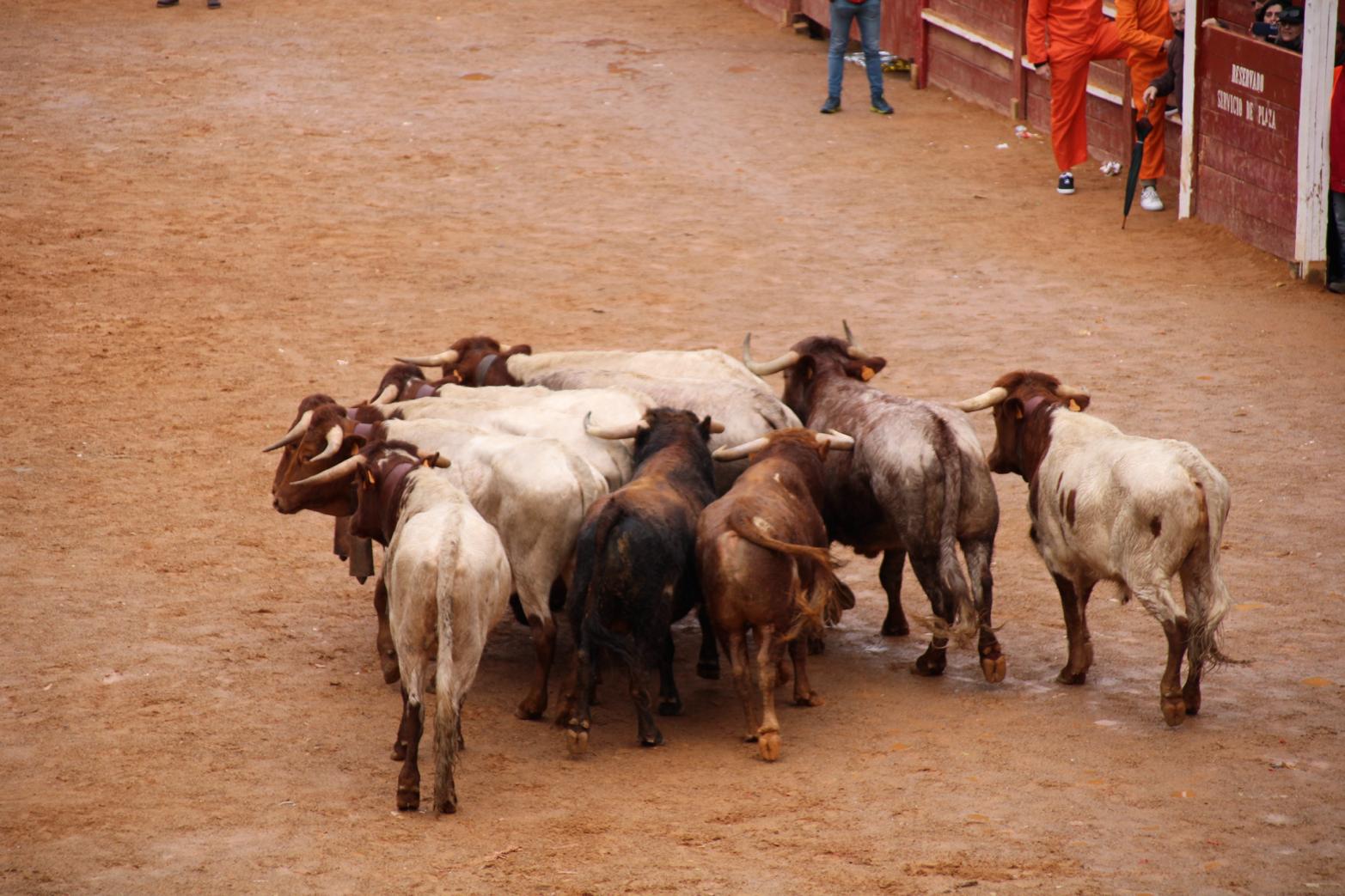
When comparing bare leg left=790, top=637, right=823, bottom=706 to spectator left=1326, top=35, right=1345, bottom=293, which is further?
spectator left=1326, top=35, right=1345, bottom=293

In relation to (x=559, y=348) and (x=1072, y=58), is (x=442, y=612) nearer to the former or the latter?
(x=559, y=348)

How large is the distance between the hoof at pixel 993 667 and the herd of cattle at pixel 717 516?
1 cm

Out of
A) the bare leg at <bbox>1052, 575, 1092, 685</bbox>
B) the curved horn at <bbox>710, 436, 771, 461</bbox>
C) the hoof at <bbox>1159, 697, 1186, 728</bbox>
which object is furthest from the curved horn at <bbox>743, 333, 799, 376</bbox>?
the hoof at <bbox>1159, 697, 1186, 728</bbox>

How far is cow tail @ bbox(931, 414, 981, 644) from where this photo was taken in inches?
319

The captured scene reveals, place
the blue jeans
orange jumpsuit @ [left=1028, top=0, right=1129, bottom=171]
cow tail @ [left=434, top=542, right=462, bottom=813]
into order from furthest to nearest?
the blue jeans → orange jumpsuit @ [left=1028, top=0, right=1129, bottom=171] → cow tail @ [left=434, top=542, right=462, bottom=813]

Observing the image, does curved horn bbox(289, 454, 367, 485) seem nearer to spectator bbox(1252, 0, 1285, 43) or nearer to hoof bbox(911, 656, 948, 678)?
hoof bbox(911, 656, 948, 678)

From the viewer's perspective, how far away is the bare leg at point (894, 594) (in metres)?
9.07

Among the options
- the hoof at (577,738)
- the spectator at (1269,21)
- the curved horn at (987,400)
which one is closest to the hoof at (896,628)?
the curved horn at (987,400)

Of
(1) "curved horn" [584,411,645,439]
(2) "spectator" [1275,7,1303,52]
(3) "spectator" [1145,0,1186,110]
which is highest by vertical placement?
(2) "spectator" [1275,7,1303,52]

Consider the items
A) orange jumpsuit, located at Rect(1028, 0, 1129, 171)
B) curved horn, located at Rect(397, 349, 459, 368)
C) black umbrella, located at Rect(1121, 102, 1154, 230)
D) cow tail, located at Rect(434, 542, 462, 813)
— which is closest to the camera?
cow tail, located at Rect(434, 542, 462, 813)

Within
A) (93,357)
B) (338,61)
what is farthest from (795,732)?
(338,61)

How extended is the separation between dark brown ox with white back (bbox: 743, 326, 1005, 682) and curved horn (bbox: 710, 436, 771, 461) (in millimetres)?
486

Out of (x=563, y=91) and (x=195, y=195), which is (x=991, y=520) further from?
(x=563, y=91)

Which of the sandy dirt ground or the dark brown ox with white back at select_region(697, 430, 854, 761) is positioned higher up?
the dark brown ox with white back at select_region(697, 430, 854, 761)
